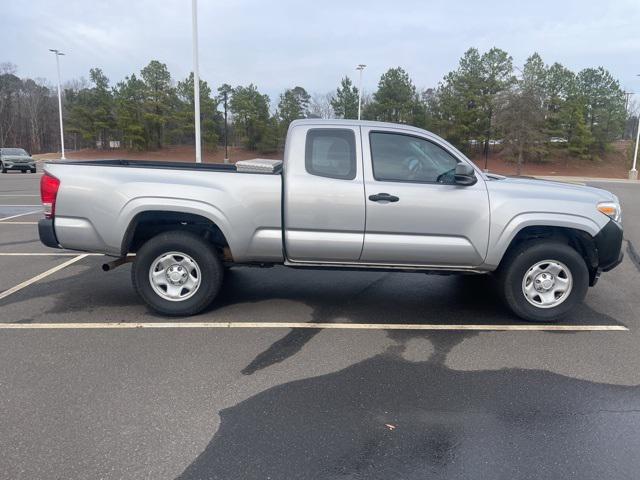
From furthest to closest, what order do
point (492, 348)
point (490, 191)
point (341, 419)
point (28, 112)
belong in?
point (28, 112)
point (490, 191)
point (492, 348)
point (341, 419)

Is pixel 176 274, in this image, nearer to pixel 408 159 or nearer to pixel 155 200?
pixel 155 200

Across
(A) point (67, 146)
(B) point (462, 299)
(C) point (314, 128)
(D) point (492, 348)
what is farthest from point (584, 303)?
(A) point (67, 146)

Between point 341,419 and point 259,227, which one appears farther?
point 259,227

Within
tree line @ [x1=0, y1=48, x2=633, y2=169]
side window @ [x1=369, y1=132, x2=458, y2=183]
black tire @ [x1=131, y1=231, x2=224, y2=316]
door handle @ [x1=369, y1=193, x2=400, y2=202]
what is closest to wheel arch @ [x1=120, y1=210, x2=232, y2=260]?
black tire @ [x1=131, y1=231, x2=224, y2=316]

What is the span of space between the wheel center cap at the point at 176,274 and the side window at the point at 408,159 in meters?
2.20

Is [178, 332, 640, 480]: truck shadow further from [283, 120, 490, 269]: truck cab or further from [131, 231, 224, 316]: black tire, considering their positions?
[131, 231, 224, 316]: black tire

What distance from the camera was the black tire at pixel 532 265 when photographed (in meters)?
4.85

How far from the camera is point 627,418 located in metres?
3.22

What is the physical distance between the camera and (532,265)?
16.0 ft

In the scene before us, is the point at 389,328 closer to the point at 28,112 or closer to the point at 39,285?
the point at 39,285

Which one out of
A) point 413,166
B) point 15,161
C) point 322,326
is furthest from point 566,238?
point 15,161

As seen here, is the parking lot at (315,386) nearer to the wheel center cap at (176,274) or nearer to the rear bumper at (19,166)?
the wheel center cap at (176,274)

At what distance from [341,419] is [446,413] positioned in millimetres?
726

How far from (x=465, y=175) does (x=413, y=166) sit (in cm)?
52
